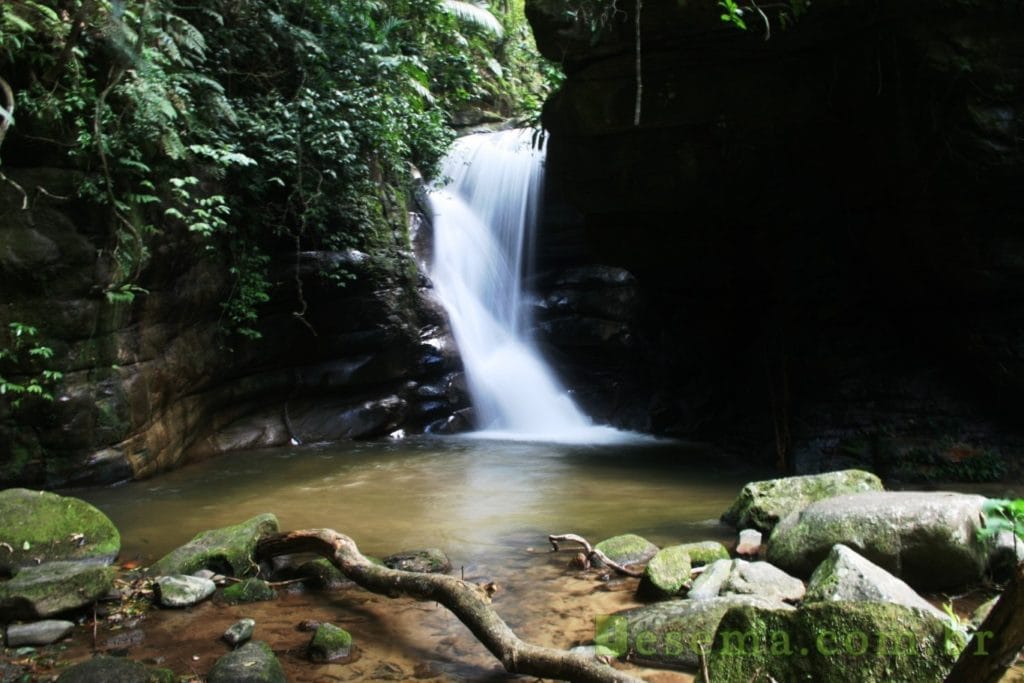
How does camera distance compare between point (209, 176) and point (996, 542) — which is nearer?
point (996, 542)

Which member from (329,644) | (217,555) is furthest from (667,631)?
(217,555)

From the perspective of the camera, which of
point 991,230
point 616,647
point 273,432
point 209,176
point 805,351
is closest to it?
point 616,647

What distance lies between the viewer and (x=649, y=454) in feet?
32.7

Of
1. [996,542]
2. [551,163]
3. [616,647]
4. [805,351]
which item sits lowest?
[616,647]

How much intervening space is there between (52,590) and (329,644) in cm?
159

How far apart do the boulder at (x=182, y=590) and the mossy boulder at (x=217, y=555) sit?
274mm

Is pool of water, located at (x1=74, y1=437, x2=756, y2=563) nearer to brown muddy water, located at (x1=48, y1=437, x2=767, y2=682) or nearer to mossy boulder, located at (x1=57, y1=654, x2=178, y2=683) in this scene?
brown muddy water, located at (x1=48, y1=437, x2=767, y2=682)

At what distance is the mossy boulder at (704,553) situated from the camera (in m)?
4.58

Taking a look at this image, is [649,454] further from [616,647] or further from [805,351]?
[616,647]

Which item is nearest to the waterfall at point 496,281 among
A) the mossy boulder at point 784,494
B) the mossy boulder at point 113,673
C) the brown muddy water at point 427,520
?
the brown muddy water at point 427,520

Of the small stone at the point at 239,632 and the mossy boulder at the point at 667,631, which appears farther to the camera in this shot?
the small stone at the point at 239,632

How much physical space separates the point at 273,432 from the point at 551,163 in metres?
5.59

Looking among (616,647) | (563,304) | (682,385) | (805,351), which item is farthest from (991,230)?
(563,304)

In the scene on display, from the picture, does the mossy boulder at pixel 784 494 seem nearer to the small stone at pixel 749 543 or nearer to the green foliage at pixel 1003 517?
the small stone at pixel 749 543
